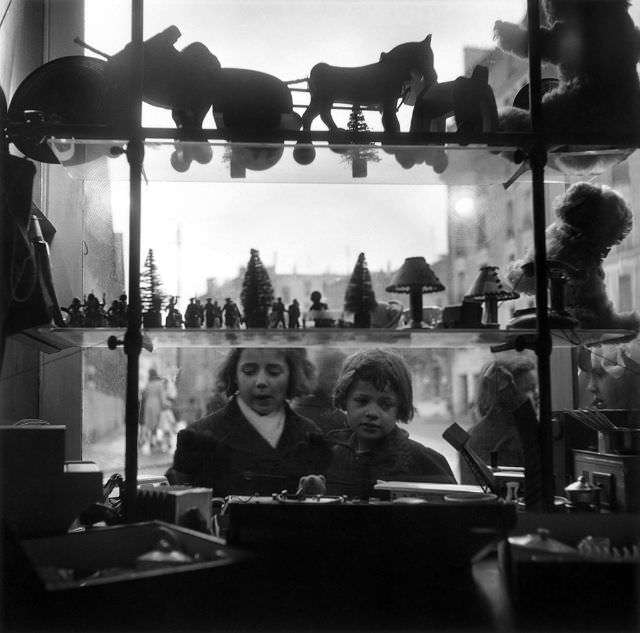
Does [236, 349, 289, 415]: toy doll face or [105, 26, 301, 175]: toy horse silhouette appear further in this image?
[236, 349, 289, 415]: toy doll face

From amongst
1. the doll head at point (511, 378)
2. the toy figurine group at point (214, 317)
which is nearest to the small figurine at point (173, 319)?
the toy figurine group at point (214, 317)

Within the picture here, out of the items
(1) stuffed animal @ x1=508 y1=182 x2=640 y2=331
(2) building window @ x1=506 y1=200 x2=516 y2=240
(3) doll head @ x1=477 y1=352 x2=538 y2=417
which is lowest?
(3) doll head @ x1=477 y1=352 x2=538 y2=417

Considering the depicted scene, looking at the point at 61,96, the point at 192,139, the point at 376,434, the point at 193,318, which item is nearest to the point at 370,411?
the point at 376,434

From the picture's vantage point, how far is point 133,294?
4.31ft

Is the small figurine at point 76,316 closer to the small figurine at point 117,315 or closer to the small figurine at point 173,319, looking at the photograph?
the small figurine at point 117,315

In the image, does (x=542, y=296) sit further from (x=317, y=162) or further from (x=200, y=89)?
(x=200, y=89)

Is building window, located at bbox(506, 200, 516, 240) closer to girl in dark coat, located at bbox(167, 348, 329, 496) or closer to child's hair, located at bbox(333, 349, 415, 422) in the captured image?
child's hair, located at bbox(333, 349, 415, 422)

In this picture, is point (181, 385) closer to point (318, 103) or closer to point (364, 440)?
point (364, 440)

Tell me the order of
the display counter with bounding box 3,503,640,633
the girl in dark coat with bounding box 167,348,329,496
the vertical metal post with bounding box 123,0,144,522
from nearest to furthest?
the display counter with bounding box 3,503,640,633, the vertical metal post with bounding box 123,0,144,522, the girl in dark coat with bounding box 167,348,329,496

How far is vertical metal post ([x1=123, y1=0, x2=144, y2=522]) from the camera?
1300mm

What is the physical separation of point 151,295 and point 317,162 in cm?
46

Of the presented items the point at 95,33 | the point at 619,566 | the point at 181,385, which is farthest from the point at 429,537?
the point at 95,33

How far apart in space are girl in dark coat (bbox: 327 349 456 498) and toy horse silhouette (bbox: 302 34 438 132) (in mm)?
665

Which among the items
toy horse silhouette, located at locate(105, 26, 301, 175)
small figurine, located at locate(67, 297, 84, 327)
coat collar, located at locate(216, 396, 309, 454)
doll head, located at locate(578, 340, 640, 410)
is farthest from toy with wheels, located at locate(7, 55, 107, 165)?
doll head, located at locate(578, 340, 640, 410)
